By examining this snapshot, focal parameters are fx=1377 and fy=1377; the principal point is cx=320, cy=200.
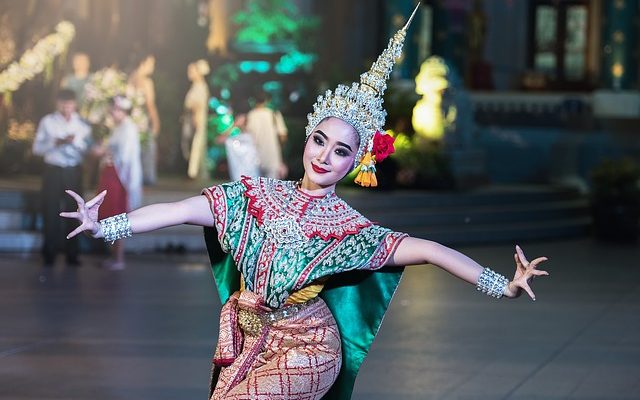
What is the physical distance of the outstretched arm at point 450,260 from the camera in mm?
5285

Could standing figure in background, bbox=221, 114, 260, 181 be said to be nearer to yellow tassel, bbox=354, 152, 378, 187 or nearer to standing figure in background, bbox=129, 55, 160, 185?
standing figure in background, bbox=129, 55, 160, 185

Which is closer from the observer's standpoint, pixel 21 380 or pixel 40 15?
pixel 21 380

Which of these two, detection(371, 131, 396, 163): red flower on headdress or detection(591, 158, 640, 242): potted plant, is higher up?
detection(371, 131, 396, 163): red flower on headdress

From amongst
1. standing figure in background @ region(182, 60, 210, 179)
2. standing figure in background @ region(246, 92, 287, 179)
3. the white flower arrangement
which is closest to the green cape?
standing figure in background @ region(246, 92, 287, 179)

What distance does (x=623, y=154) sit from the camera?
27969 mm

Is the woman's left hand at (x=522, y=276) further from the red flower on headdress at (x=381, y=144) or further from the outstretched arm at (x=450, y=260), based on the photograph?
the red flower on headdress at (x=381, y=144)

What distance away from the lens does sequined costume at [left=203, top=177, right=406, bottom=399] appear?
5340mm

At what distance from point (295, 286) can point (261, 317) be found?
190 mm

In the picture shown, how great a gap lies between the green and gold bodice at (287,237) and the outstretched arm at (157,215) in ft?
0.19

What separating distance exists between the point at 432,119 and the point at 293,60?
11.0 feet

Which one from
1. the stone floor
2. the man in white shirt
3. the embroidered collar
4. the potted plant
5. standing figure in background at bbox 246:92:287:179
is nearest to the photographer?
the embroidered collar

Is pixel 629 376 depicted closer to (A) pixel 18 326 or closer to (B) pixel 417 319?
(B) pixel 417 319

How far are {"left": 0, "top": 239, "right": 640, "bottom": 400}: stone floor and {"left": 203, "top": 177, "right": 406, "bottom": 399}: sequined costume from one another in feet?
9.64

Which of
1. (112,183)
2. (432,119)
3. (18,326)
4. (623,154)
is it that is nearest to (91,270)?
(112,183)
